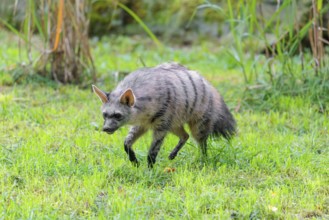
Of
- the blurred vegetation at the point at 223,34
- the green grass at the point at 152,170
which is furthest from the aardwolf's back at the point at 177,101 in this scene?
the blurred vegetation at the point at 223,34

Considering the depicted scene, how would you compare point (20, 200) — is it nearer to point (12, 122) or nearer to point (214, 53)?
point (12, 122)

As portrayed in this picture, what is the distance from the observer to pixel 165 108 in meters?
5.49

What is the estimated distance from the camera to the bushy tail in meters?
5.86

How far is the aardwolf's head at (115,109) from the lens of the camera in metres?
5.26

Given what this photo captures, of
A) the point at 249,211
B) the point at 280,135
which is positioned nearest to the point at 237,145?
the point at 280,135

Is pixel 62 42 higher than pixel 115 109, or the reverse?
pixel 115 109

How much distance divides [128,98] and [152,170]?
65 cm

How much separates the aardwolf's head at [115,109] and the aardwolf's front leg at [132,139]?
253mm

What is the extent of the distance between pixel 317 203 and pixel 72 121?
3.17 metres

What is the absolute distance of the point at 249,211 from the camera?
438cm

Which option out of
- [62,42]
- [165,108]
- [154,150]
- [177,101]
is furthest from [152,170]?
[62,42]

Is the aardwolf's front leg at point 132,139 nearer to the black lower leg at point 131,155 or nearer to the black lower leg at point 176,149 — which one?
the black lower leg at point 131,155

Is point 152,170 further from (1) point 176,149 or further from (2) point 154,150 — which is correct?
(1) point 176,149

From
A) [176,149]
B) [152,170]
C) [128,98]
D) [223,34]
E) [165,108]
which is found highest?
[128,98]
